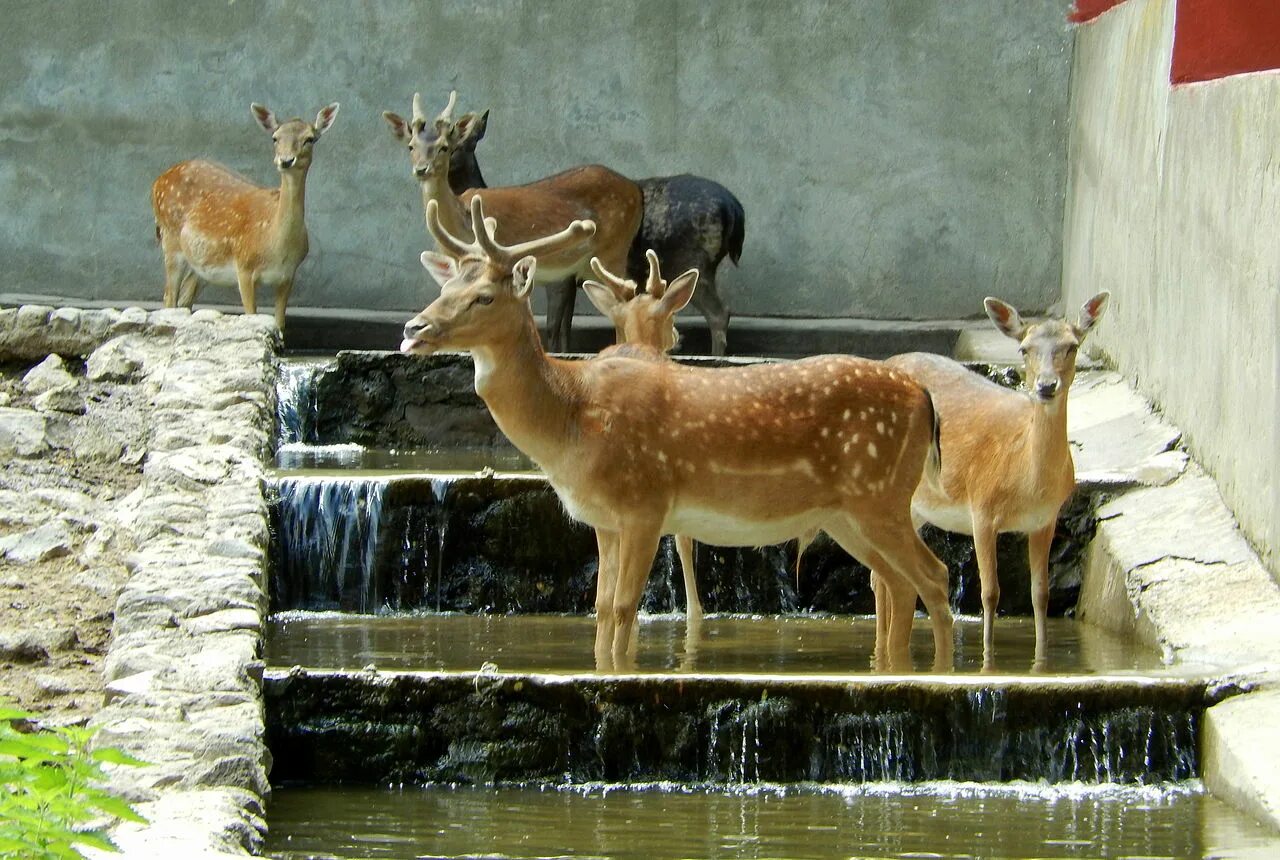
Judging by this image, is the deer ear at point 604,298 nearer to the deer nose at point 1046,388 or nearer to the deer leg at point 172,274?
the deer nose at point 1046,388

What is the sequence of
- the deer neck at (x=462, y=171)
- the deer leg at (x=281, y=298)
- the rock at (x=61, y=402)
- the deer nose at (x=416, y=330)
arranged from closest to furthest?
the deer nose at (x=416, y=330)
the rock at (x=61, y=402)
the deer leg at (x=281, y=298)
the deer neck at (x=462, y=171)

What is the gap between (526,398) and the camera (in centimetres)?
882

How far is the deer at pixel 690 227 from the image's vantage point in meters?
14.8

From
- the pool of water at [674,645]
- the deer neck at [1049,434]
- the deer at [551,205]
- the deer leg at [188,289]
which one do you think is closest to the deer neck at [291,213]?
the deer at [551,205]

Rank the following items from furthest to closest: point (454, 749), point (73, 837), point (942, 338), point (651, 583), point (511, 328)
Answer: point (942, 338) < point (651, 583) < point (511, 328) < point (454, 749) < point (73, 837)

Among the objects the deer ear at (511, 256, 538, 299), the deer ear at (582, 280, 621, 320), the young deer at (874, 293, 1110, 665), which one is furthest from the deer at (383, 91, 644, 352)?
the deer ear at (511, 256, 538, 299)

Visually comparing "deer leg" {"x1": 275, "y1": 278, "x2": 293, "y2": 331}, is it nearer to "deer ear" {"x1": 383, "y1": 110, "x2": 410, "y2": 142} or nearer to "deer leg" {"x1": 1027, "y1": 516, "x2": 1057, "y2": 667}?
"deer ear" {"x1": 383, "y1": 110, "x2": 410, "y2": 142}

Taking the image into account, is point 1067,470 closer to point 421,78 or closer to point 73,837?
point 73,837

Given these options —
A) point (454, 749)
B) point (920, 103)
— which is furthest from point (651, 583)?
point (920, 103)

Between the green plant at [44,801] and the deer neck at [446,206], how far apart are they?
9.27m

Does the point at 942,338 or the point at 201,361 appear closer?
the point at 201,361

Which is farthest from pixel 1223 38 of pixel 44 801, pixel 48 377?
pixel 44 801

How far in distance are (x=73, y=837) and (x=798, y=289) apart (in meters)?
11.9

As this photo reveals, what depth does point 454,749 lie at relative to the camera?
788cm
